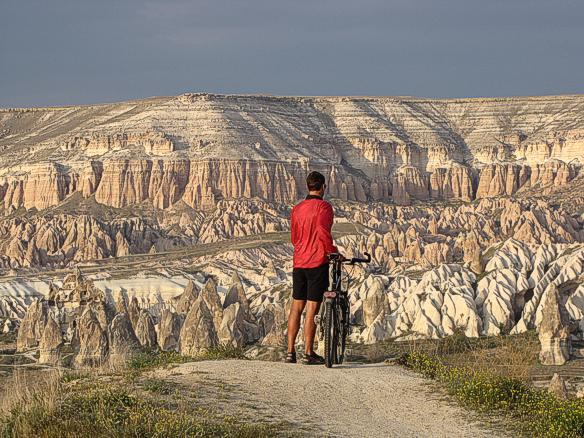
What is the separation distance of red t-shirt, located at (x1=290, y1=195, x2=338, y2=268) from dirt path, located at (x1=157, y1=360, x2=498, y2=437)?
1.64 metres

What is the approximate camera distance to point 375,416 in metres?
15.0

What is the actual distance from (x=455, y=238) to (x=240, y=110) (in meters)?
79.5

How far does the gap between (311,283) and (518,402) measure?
13.2 feet

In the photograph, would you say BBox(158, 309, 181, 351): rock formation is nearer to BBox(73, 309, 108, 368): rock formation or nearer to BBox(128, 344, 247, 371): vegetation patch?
BBox(73, 309, 108, 368): rock formation

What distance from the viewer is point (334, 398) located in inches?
623

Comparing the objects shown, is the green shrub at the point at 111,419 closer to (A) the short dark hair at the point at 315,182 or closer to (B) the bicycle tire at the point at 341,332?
(B) the bicycle tire at the point at 341,332

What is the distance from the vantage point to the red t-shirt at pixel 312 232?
60.3 feet

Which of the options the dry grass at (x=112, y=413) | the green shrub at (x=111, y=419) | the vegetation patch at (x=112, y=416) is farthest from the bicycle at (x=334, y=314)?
the green shrub at (x=111, y=419)

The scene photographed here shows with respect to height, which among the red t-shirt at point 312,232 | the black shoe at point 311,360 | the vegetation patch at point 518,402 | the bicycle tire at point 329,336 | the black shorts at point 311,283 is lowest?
the vegetation patch at point 518,402

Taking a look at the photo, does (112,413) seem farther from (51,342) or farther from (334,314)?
(51,342)

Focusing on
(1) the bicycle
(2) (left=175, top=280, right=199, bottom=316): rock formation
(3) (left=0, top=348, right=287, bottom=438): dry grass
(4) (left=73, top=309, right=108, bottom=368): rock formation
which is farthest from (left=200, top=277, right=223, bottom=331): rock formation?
(3) (left=0, top=348, right=287, bottom=438): dry grass

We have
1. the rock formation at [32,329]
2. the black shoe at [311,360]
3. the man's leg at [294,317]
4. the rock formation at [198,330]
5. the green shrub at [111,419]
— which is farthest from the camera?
the rock formation at [32,329]

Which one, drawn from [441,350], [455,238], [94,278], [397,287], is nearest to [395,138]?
[455,238]

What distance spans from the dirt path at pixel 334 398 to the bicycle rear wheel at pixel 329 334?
232 mm
